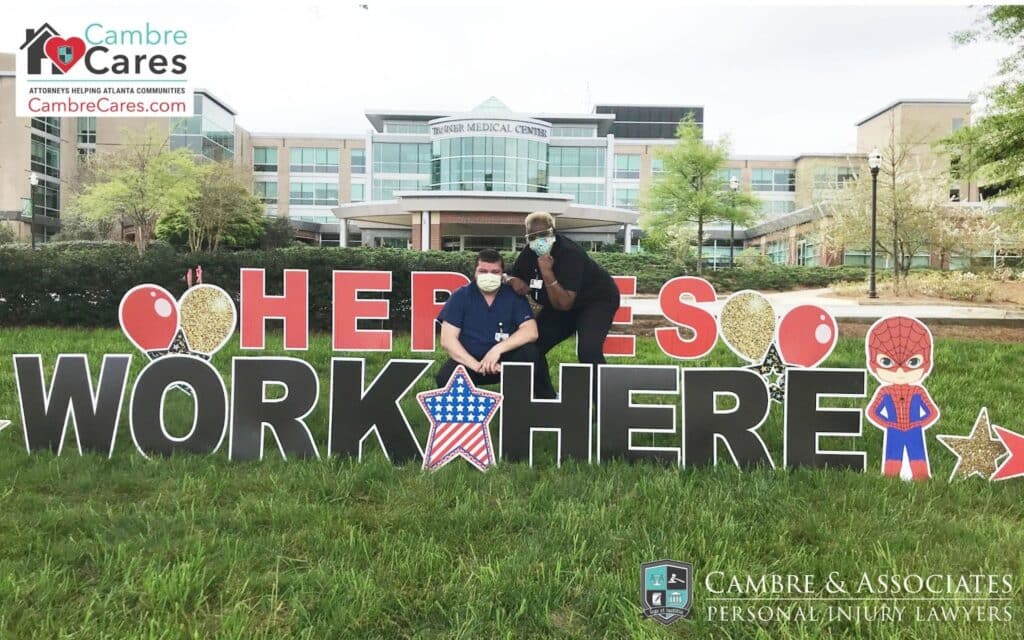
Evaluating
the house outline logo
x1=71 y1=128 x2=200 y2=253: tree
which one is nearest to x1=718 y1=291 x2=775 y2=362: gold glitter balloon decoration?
the house outline logo

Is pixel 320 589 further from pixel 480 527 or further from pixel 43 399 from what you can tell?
pixel 43 399

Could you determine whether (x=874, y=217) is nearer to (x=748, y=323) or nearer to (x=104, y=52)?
(x=748, y=323)

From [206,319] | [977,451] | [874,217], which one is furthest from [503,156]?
[977,451]

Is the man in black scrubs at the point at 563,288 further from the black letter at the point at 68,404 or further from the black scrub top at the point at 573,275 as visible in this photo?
the black letter at the point at 68,404

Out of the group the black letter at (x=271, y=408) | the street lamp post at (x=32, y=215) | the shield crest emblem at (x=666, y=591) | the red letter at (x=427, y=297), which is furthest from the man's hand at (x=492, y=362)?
the street lamp post at (x=32, y=215)

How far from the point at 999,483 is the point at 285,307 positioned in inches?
217

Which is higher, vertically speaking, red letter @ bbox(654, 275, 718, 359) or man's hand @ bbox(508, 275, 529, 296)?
man's hand @ bbox(508, 275, 529, 296)

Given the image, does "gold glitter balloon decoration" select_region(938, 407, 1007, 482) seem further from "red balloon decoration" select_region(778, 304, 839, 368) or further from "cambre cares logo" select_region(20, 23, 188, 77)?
"cambre cares logo" select_region(20, 23, 188, 77)

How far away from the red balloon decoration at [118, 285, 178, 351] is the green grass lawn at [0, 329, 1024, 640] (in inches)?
34.3

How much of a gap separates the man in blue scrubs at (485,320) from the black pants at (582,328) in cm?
36

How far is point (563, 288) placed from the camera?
16.8ft

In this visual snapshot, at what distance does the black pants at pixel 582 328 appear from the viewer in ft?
17.2

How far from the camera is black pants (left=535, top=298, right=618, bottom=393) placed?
525cm

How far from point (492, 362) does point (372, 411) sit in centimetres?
97
